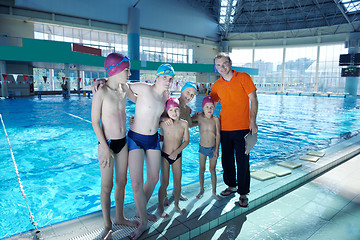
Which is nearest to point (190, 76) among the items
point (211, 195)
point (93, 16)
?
point (93, 16)

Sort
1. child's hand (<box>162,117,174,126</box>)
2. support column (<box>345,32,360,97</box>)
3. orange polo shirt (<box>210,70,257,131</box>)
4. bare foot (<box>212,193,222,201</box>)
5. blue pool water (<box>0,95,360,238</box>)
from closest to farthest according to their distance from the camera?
child's hand (<box>162,117,174,126</box>) → orange polo shirt (<box>210,70,257,131</box>) → bare foot (<box>212,193,222,201</box>) → blue pool water (<box>0,95,360,238</box>) → support column (<box>345,32,360,97</box>)

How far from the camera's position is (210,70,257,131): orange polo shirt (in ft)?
8.08

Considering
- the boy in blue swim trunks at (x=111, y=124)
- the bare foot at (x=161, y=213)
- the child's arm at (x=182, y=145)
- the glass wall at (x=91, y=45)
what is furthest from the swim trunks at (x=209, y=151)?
the glass wall at (x=91, y=45)

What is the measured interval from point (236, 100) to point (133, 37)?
22132mm

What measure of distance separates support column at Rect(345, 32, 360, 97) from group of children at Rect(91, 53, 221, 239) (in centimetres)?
2866

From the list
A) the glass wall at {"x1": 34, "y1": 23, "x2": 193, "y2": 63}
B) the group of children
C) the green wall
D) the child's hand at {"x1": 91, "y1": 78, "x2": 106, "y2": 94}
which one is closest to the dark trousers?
the group of children

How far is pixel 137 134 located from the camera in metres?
2.01

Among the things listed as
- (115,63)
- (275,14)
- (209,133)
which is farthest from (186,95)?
(275,14)

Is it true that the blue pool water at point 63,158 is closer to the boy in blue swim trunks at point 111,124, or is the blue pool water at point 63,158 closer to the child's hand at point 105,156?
the boy in blue swim trunks at point 111,124

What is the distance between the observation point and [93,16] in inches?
866

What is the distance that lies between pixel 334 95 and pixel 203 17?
17.9 meters

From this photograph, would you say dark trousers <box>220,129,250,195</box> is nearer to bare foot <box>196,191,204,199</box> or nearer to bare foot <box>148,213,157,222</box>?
bare foot <box>196,191,204,199</box>

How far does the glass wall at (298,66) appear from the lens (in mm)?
29828

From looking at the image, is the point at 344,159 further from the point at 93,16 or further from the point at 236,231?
the point at 93,16
